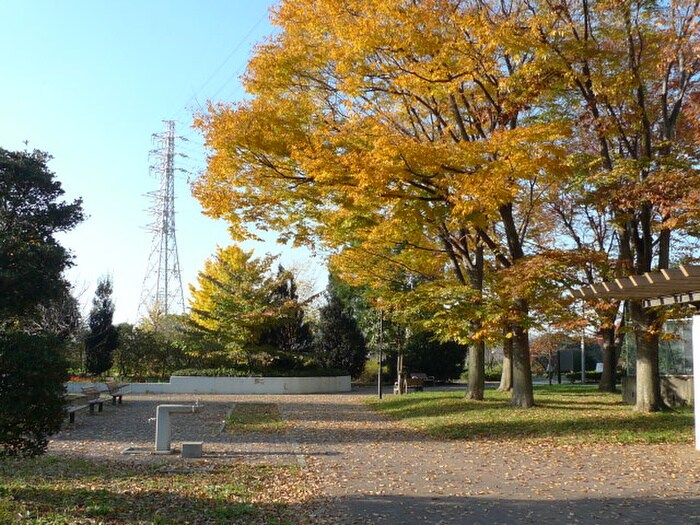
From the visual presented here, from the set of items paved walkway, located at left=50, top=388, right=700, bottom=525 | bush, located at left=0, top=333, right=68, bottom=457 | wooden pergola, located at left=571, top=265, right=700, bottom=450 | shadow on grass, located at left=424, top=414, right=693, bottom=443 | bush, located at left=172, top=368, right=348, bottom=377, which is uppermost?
wooden pergola, located at left=571, top=265, right=700, bottom=450

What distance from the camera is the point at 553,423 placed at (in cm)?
1468

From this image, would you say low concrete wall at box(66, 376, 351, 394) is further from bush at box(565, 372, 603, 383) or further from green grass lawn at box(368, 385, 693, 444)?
bush at box(565, 372, 603, 383)

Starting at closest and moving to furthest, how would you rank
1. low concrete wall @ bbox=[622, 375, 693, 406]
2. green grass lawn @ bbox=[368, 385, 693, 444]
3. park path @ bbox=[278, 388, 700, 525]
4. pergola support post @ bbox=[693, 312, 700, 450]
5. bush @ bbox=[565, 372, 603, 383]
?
park path @ bbox=[278, 388, 700, 525] → pergola support post @ bbox=[693, 312, 700, 450] → green grass lawn @ bbox=[368, 385, 693, 444] → low concrete wall @ bbox=[622, 375, 693, 406] → bush @ bbox=[565, 372, 603, 383]

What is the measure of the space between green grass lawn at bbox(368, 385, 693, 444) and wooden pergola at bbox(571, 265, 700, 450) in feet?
5.37

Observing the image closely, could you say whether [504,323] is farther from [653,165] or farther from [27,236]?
[27,236]

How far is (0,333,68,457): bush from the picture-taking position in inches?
266

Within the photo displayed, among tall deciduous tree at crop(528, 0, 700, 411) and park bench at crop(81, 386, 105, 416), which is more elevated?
tall deciduous tree at crop(528, 0, 700, 411)

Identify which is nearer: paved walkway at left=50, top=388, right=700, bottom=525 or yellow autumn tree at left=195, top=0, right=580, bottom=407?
paved walkway at left=50, top=388, right=700, bottom=525

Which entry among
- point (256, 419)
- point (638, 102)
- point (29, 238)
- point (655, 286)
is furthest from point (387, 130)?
point (29, 238)

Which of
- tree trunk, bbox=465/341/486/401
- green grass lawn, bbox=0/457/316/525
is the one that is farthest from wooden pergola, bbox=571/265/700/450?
tree trunk, bbox=465/341/486/401

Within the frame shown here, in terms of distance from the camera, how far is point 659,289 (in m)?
12.2

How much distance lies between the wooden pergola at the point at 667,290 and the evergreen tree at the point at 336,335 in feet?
84.9

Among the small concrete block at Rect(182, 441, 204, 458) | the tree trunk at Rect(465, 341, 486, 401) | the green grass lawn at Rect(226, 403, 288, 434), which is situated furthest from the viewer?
the tree trunk at Rect(465, 341, 486, 401)

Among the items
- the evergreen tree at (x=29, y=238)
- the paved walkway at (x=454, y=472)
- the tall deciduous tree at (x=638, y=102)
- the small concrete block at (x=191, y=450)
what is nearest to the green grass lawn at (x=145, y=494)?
the paved walkway at (x=454, y=472)
